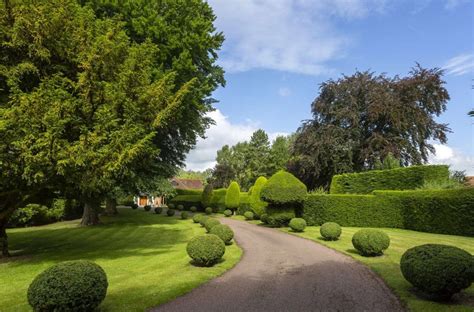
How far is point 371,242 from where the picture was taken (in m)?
13.2

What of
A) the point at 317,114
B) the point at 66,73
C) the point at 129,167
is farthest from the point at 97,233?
the point at 317,114

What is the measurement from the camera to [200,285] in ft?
32.0

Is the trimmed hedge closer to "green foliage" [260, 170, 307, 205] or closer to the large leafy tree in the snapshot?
"green foliage" [260, 170, 307, 205]

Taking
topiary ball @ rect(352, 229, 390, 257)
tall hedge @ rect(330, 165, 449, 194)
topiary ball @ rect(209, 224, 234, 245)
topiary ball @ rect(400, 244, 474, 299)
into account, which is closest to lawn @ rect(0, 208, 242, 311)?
topiary ball @ rect(209, 224, 234, 245)

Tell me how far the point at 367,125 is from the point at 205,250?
33.8m

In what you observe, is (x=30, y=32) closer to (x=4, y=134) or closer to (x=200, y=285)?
(x=4, y=134)

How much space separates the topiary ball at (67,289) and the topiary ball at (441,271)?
23.0 feet

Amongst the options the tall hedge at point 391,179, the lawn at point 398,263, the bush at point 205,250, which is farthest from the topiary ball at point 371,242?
the tall hedge at point 391,179

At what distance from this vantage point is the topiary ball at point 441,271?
7.61 metres

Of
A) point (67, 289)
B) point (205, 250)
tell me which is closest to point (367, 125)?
point (205, 250)

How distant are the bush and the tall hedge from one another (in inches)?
729

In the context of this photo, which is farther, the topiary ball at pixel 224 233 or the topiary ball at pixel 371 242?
the topiary ball at pixel 224 233

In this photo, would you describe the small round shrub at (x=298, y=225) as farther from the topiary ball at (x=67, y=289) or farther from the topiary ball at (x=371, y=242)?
the topiary ball at (x=67, y=289)

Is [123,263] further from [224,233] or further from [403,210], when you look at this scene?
[403,210]
